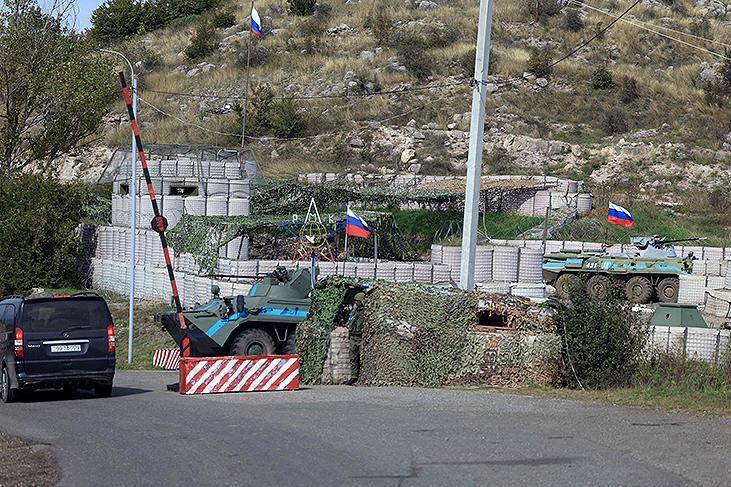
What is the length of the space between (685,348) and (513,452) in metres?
9.61

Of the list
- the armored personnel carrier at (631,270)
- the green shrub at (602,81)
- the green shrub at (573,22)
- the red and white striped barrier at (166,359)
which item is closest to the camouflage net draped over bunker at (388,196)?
the armored personnel carrier at (631,270)

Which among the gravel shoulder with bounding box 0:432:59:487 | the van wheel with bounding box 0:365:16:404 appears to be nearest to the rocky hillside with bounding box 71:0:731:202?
the van wheel with bounding box 0:365:16:404

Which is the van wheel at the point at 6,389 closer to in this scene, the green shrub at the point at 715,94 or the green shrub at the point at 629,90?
the green shrub at the point at 629,90

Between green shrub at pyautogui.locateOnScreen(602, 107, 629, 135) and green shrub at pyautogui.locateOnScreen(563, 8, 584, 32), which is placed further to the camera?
green shrub at pyautogui.locateOnScreen(563, 8, 584, 32)

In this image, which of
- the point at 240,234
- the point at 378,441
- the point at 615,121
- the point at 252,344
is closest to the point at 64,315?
the point at 252,344

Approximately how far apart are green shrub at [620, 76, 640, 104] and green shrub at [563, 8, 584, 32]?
11.1 metres

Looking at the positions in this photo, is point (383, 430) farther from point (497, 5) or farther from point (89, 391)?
point (497, 5)

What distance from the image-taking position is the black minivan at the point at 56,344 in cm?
1798

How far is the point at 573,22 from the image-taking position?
81.4 m

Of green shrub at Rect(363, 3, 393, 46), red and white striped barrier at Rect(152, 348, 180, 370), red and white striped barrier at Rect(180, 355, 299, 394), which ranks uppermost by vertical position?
green shrub at Rect(363, 3, 393, 46)

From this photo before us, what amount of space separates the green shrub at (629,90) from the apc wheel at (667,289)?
32.4 meters

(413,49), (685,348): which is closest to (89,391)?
(685,348)

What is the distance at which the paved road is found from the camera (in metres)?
10.3

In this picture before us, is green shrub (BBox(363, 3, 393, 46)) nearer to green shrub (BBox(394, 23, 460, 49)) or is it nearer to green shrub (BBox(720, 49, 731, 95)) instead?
green shrub (BBox(394, 23, 460, 49))
